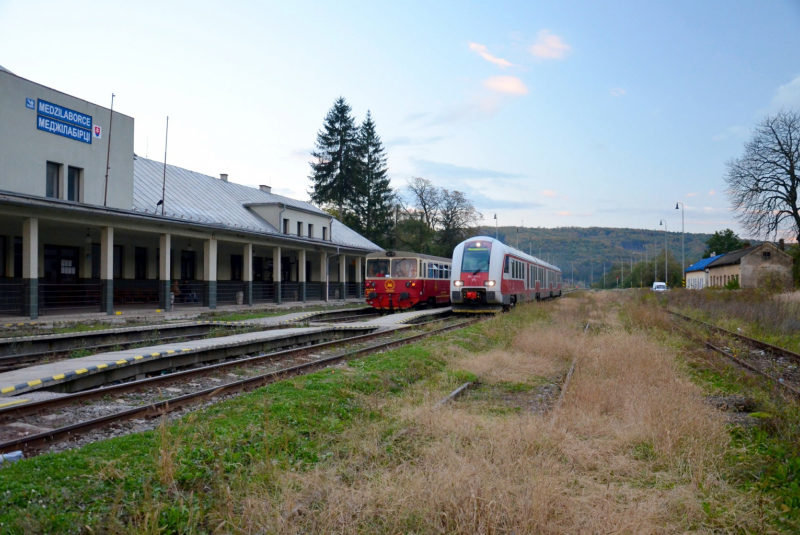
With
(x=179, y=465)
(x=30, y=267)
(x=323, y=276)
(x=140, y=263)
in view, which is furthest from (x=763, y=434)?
(x=323, y=276)

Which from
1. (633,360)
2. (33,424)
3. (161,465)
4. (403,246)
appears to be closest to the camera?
(161,465)

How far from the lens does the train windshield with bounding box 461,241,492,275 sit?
2353 cm

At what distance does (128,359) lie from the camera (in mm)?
10711

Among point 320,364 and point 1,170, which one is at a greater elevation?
point 1,170

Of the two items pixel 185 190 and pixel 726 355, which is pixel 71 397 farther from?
pixel 185 190

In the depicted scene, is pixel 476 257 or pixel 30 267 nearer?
pixel 30 267

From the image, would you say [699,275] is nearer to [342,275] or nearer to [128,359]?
[342,275]

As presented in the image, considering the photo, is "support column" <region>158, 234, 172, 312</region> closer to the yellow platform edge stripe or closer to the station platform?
the station platform

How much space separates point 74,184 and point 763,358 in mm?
24964

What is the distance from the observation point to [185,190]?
112 ft

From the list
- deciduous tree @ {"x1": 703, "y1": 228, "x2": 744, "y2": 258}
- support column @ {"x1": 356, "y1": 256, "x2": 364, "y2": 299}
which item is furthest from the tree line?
deciduous tree @ {"x1": 703, "y1": 228, "x2": 744, "y2": 258}

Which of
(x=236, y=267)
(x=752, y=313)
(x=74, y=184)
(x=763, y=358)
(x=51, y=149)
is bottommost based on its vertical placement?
(x=763, y=358)

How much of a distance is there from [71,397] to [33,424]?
102 centimetres

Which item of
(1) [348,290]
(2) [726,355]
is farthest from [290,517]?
(1) [348,290]
